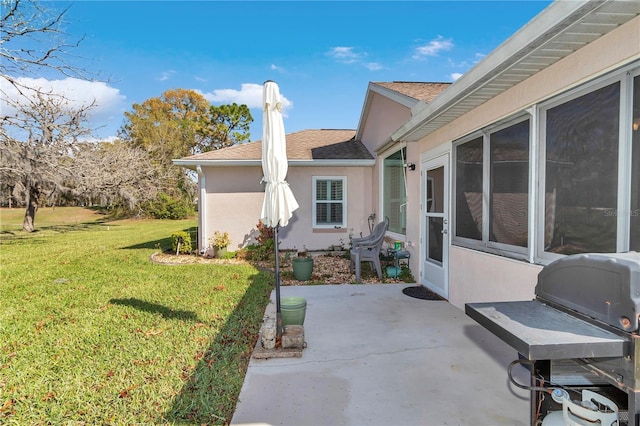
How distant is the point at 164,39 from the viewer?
1147 centimetres

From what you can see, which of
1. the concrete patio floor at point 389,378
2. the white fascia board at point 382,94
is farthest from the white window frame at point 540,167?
the white fascia board at point 382,94

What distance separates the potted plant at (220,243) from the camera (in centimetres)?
1033

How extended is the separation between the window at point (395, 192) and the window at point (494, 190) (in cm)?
253

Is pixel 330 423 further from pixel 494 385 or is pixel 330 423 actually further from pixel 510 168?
pixel 510 168

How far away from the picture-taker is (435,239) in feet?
20.7

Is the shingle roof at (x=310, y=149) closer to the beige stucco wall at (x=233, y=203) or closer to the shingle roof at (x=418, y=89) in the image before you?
the beige stucco wall at (x=233, y=203)

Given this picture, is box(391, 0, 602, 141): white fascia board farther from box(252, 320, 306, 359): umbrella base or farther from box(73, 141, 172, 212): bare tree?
box(73, 141, 172, 212): bare tree

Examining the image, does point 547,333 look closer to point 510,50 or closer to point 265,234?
point 510,50

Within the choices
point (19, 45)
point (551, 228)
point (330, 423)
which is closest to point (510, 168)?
point (551, 228)

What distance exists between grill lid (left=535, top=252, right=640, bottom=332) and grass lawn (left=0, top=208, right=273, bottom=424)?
2.58 meters

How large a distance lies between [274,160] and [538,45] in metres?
2.79

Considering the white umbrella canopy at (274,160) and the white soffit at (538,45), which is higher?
the white soffit at (538,45)

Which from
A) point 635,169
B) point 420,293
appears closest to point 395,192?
point 420,293

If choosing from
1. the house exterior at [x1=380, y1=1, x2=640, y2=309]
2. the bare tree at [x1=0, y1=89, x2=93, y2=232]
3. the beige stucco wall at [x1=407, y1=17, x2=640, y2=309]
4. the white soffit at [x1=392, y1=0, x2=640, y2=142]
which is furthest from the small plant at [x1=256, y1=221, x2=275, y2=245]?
the bare tree at [x1=0, y1=89, x2=93, y2=232]
